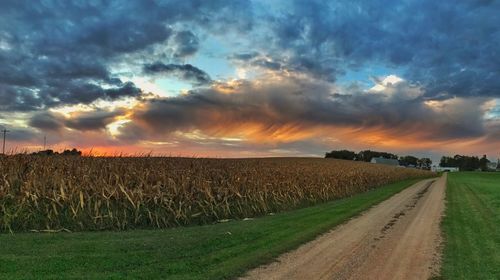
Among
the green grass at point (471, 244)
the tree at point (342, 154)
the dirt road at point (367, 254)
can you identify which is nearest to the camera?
the dirt road at point (367, 254)

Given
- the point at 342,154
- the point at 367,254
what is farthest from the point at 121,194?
the point at 342,154

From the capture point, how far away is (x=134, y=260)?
1059 cm

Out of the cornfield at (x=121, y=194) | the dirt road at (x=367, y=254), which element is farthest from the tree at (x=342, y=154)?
the dirt road at (x=367, y=254)

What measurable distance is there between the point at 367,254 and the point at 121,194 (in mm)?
9962

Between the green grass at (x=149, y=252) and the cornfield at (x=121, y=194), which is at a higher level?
the cornfield at (x=121, y=194)

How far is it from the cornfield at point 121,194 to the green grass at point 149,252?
226 cm

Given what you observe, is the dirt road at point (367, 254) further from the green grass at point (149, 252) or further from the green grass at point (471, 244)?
the green grass at point (149, 252)

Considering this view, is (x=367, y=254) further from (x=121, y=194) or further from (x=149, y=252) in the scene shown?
(x=121, y=194)

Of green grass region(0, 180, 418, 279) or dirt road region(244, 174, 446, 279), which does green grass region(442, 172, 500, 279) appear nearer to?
dirt road region(244, 174, 446, 279)

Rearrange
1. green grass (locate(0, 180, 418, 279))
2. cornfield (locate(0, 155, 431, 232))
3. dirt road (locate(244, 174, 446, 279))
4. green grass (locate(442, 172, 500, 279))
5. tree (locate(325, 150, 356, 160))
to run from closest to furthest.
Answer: green grass (locate(0, 180, 418, 279)) < dirt road (locate(244, 174, 446, 279)) < green grass (locate(442, 172, 500, 279)) < cornfield (locate(0, 155, 431, 232)) < tree (locate(325, 150, 356, 160))

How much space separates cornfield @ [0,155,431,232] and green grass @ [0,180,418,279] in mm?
2262

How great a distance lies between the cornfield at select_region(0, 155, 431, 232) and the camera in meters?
16.8

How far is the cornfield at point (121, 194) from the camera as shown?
16812mm

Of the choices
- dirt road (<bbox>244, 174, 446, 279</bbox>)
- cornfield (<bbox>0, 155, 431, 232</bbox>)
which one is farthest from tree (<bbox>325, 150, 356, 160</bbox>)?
dirt road (<bbox>244, 174, 446, 279</bbox>)
